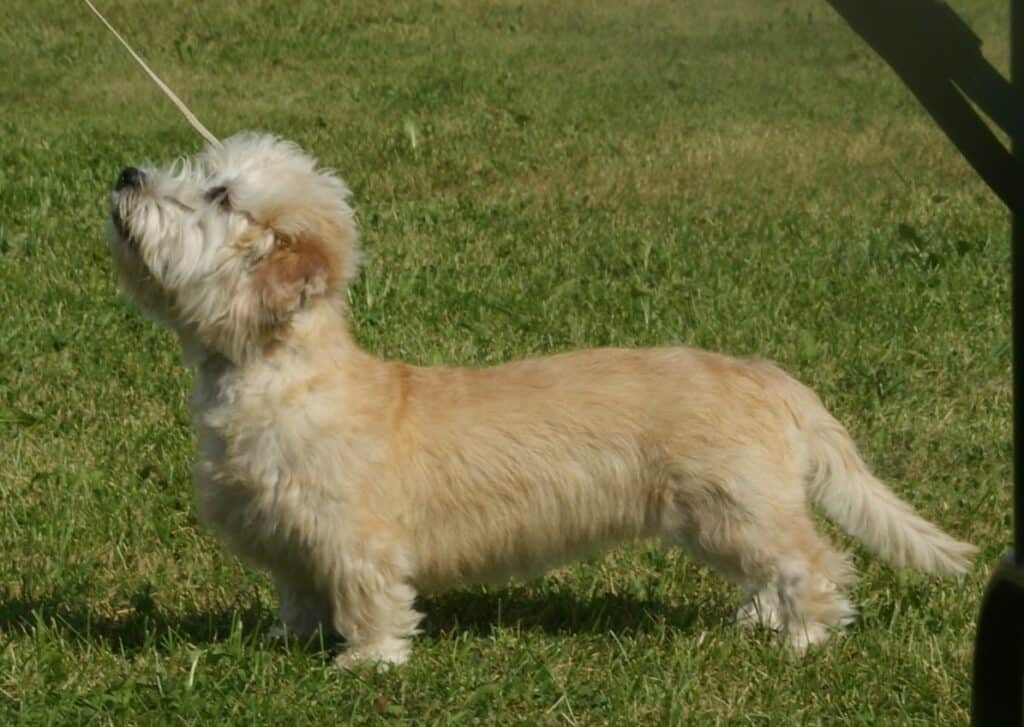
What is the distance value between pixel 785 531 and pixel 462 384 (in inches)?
37.4

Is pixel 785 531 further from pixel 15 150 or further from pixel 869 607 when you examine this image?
pixel 15 150

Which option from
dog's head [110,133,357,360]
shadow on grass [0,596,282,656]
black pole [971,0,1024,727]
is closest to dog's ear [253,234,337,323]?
dog's head [110,133,357,360]

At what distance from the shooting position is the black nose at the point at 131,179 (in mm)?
4047

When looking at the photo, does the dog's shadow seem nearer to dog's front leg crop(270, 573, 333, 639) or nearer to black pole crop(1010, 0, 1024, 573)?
dog's front leg crop(270, 573, 333, 639)

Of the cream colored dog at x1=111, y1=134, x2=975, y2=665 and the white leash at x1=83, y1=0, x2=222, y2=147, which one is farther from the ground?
the white leash at x1=83, y1=0, x2=222, y2=147

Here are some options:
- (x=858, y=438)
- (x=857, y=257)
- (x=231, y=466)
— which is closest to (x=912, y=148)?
(x=857, y=257)

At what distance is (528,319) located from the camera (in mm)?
7082

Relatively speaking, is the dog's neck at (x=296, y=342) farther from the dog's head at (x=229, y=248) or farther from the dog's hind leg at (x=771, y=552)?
the dog's hind leg at (x=771, y=552)

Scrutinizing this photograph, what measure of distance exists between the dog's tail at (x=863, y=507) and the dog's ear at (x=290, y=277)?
53.1 inches

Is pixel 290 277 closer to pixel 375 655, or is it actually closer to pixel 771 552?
pixel 375 655

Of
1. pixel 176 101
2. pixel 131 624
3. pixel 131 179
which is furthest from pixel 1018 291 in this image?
pixel 176 101

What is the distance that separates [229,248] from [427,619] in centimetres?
124

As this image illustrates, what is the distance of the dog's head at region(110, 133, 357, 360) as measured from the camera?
4.00 meters

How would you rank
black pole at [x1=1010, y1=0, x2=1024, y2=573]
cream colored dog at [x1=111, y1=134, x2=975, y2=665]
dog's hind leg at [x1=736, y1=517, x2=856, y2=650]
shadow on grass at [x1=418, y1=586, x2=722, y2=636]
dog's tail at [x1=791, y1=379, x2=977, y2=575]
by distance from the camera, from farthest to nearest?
1. shadow on grass at [x1=418, y1=586, x2=722, y2=636]
2. dog's tail at [x1=791, y1=379, x2=977, y2=575]
3. dog's hind leg at [x1=736, y1=517, x2=856, y2=650]
4. cream colored dog at [x1=111, y1=134, x2=975, y2=665]
5. black pole at [x1=1010, y1=0, x2=1024, y2=573]
